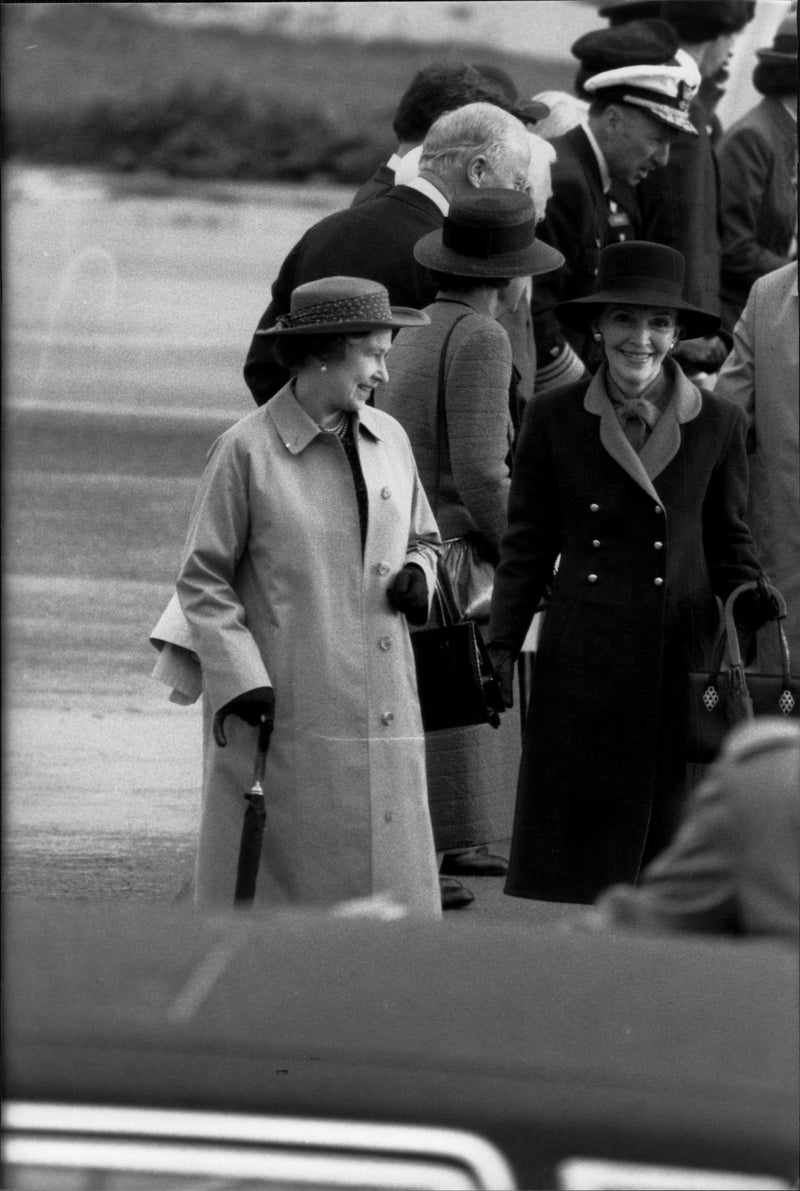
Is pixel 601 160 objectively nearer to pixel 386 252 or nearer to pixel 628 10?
pixel 386 252

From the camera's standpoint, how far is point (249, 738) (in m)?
4.68

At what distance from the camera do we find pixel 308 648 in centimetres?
462

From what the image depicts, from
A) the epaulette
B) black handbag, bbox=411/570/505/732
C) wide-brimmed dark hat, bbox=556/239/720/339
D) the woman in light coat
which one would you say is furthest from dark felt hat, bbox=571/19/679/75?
the epaulette

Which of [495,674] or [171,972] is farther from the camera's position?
[495,674]

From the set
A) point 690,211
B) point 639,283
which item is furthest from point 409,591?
point 690,211

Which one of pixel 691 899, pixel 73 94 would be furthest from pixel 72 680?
pixel 691 899

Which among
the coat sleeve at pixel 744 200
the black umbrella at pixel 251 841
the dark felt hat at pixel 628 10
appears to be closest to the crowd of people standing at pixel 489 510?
the black umbrella at pixel 251 841

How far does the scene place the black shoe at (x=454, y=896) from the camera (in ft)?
19.6

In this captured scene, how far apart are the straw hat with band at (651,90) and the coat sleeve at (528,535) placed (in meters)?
1.52

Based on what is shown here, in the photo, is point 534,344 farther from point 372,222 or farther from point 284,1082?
point 284,1082

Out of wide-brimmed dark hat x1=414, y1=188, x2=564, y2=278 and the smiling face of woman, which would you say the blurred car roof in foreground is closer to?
the smiling face of woman

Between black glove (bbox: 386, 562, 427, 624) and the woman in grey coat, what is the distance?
652 mm

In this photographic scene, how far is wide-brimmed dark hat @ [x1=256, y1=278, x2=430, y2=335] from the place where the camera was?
4625 millimetres

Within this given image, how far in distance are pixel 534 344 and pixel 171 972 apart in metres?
4.01
